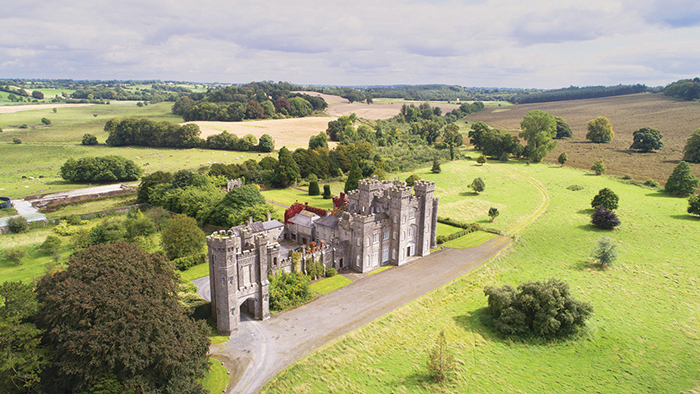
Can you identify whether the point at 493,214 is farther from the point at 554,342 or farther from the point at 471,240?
the point at 554,342

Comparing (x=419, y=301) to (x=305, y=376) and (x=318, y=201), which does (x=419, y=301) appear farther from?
(x=318, y=201)

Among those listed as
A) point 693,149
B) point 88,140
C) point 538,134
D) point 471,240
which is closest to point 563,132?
point 538,134

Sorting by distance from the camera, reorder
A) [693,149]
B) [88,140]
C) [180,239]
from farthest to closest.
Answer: [88,140]
[693,149]
[180,239]

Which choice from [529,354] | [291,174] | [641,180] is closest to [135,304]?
[529,354]

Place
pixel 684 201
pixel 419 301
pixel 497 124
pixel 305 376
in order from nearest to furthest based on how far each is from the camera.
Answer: pixel 305 376
pixel 419 301
pixel 684 201
pixel 497 124

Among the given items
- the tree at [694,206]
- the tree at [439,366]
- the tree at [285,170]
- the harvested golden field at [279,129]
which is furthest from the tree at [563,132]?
the tree at [439,366]

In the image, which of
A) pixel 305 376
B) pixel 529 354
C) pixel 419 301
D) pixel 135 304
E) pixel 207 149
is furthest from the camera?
pixel 207 149

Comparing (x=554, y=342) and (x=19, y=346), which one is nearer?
(x=19, y=346)
